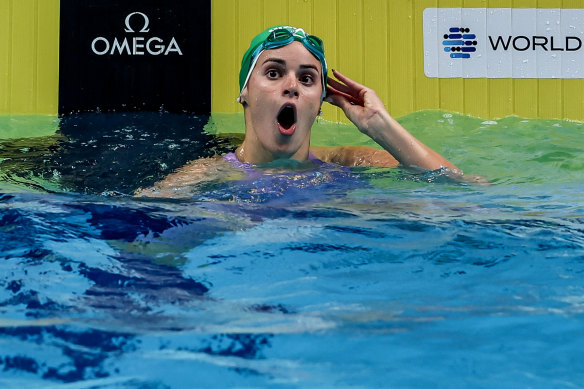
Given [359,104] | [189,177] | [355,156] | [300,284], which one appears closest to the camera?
[300,284]

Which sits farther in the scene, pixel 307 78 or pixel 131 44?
pixel 131 44

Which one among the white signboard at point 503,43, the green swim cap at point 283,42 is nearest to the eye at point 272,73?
the green swim cap at point 283,42

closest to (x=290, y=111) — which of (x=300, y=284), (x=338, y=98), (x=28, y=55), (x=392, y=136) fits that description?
(x=338, y=98)

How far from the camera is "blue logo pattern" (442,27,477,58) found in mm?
5656

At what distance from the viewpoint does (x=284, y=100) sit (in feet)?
11.4

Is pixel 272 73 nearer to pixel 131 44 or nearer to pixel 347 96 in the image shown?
pixel 347 96

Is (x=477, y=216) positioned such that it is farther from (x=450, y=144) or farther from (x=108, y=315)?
(x=450, y=144)

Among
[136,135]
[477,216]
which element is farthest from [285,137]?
[136,135]

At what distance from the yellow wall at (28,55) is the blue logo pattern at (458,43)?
2827 mm

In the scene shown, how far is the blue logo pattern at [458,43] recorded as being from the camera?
18.6 ft

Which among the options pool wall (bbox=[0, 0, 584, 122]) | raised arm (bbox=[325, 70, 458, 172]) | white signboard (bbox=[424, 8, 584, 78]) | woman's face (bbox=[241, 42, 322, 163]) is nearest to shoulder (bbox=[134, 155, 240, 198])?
woman's face (bbox=[241, 42, 322, 163])

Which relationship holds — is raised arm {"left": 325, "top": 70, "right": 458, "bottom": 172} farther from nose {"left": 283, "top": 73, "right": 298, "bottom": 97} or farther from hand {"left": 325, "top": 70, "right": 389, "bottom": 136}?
nose {"left": 283, "top": 73, "right": 298, "bottom": 97}

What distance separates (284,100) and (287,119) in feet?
0.42

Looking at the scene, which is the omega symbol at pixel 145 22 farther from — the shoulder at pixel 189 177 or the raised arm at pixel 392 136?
the raised arm at pixel 392 136
